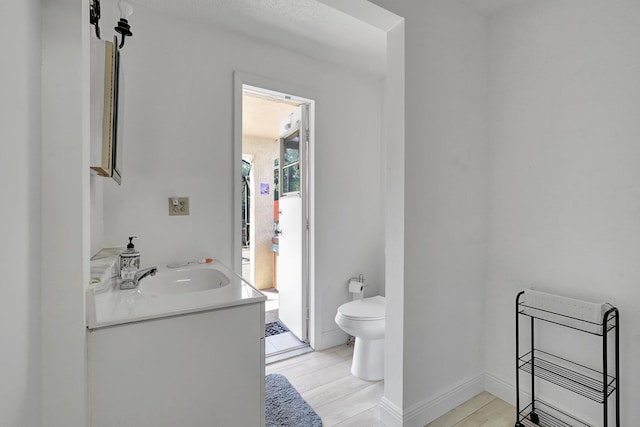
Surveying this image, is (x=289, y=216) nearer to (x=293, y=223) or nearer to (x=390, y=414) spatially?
(x=293, y=223)

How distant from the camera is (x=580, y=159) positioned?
1562 millimetres

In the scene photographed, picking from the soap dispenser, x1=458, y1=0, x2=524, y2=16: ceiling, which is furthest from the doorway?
the soap dispenser

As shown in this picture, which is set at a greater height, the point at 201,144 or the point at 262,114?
the point at 262,114

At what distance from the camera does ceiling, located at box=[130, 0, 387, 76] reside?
187 cm

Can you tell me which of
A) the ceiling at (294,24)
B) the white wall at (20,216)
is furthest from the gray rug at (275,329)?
the ceiling at (294,24)

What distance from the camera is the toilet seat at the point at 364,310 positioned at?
207 cm

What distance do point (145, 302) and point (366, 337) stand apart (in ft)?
4.78

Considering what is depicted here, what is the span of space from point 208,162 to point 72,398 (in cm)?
150

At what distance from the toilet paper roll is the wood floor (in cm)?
53

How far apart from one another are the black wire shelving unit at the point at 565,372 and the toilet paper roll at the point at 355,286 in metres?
1.14

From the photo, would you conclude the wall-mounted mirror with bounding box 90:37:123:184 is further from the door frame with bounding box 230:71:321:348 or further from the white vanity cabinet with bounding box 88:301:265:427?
the door frame with bounding box 230:71:321:348

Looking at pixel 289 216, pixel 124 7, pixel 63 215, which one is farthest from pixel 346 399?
pixel 124 7

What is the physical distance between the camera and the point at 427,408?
5.46 ft

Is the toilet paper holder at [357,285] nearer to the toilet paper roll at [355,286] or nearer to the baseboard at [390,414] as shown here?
the toilet paper roll at [355,286]
